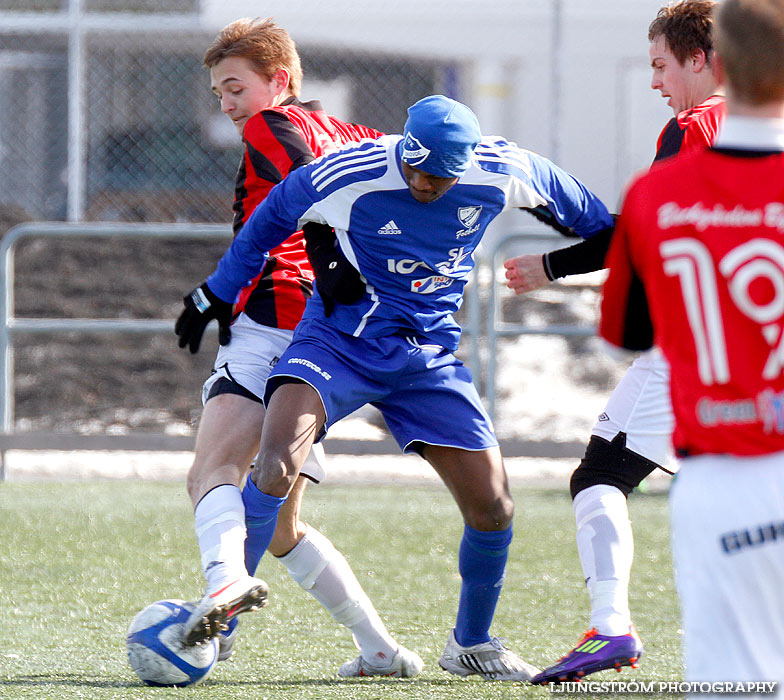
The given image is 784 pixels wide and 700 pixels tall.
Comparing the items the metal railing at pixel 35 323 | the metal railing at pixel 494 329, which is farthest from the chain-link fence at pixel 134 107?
the metal railing at pixel 494 329

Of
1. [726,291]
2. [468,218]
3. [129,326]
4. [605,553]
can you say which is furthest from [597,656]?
[129,326]

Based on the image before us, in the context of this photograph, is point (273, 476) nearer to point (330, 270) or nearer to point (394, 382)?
point (394, 382)

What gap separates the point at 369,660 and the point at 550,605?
Result: 1.19 m

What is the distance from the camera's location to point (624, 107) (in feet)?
38.5

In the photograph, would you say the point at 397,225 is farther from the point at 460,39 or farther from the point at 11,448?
the point at 460,39

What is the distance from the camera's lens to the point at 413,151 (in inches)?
129

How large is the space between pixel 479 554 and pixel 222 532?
81 cm

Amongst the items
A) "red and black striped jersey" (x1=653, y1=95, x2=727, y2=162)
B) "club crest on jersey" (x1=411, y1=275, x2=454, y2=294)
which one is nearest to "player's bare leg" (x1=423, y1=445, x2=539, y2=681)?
"club crest on jersey" (x1=411, y1=275, x2=454, y2=294)

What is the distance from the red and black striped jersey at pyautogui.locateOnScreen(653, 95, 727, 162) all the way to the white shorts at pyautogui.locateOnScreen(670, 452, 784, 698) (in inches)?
60.1

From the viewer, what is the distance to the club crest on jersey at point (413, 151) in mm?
3248

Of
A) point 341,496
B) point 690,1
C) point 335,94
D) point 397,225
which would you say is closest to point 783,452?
point 397,225

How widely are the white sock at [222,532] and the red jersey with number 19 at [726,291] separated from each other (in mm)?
1547

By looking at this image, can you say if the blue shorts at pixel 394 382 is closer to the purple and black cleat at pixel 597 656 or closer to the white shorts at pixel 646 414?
the white shorts at pixel 646 414

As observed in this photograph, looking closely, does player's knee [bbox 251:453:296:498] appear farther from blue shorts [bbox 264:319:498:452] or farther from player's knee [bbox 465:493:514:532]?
player's knee [bbox 465:493:514:532]
